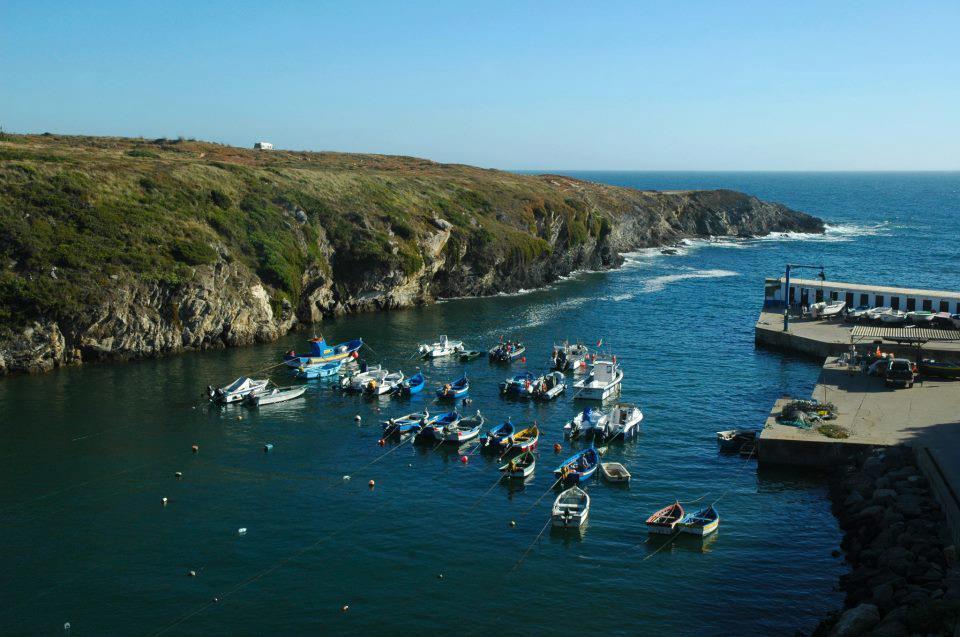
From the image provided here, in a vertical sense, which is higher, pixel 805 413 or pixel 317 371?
pixel 805 413

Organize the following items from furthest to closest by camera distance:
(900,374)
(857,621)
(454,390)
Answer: (454,390) → (900,374) → (857,621)

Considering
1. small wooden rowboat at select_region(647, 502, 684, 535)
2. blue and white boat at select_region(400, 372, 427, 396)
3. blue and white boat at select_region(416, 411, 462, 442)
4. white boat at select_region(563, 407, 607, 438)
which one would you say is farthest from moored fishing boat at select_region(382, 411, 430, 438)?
small wooden rowboat at select_region(647, 502, 684, 535)

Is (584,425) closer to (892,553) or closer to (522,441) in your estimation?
(522,441)

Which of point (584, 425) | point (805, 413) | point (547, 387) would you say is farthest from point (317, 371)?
point (805, 413)

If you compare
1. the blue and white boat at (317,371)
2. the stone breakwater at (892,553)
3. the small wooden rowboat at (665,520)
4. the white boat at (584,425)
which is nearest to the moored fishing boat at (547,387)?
the white boat at (584,425)

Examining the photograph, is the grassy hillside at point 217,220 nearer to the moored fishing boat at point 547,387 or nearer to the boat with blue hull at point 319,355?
the boat with blue hull at point 319,355

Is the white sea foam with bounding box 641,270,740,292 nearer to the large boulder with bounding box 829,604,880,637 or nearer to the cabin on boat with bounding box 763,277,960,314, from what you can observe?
the cabin on boat with bounding box 763,277,960,314
